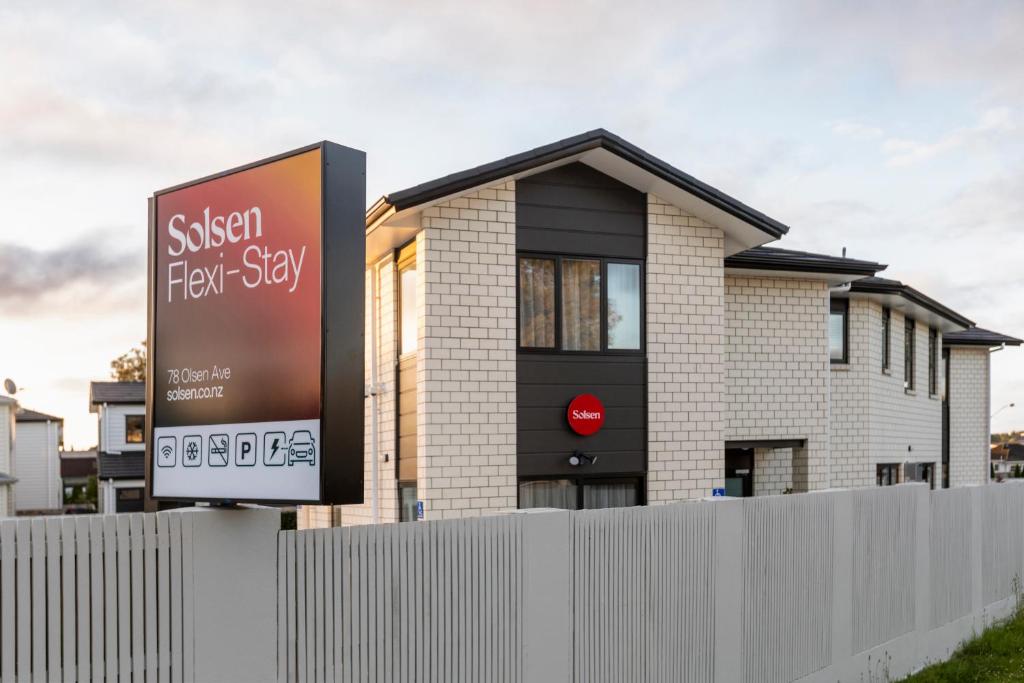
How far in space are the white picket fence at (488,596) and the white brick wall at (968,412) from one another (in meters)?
15.2

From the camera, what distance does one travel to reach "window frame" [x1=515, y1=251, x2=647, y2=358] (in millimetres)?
13180

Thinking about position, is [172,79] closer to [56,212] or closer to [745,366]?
[56,212]

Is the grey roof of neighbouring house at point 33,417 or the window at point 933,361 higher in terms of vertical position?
the window at point 933,361

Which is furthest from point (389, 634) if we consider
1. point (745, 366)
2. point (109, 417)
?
point (109, 417)

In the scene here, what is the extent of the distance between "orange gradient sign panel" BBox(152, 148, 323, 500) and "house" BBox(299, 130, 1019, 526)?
620 cm

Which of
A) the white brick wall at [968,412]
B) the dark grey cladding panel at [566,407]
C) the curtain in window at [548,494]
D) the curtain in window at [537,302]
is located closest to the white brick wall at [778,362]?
the dark grey cladding panel at [566,407]

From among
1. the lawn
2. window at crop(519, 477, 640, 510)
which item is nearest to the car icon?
window at crop(519, 477, 640, 510)

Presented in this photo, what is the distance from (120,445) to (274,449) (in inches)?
1655

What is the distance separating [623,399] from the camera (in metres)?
13.8

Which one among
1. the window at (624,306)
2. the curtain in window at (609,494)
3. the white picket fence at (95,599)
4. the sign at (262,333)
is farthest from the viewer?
the window at (624,306)

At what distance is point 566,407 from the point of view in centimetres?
1334

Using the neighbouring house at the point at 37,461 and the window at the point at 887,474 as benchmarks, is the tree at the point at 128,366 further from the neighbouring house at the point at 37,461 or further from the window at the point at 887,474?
the window at the point at 887,474

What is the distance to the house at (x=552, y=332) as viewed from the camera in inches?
496

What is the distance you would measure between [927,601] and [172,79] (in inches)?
467
